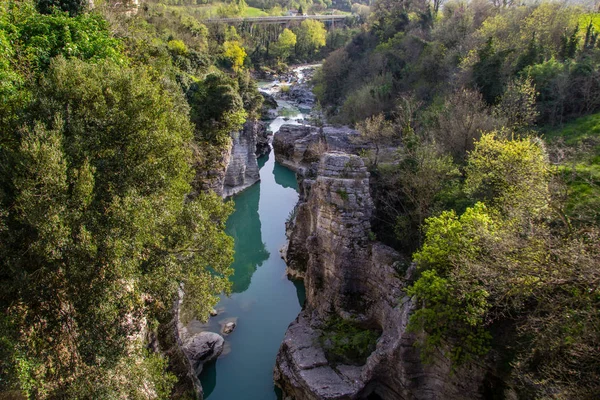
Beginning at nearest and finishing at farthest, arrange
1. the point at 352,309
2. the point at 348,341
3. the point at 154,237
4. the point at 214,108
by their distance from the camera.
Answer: the point at 154,237, the point at 348,341, the point at 352,309, the point at 214,108

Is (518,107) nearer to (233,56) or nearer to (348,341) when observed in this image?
(348,341)

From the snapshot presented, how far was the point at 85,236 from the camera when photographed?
7.99m

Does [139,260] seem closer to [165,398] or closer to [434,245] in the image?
[165,398]

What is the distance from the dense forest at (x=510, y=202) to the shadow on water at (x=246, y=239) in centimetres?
1039

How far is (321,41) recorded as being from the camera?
89875 mm

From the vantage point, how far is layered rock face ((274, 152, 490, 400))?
1220cm

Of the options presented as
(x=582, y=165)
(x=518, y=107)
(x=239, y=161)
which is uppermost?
(x=518, y=107)

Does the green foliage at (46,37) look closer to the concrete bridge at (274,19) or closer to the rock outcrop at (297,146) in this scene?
the rock outcrop at (297,146)

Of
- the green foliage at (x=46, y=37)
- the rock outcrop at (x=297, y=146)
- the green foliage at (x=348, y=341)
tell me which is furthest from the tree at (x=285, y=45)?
the green foliage at (x=348, y=341)

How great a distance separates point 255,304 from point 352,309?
23.1 feet

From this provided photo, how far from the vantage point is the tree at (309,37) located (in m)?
89.2

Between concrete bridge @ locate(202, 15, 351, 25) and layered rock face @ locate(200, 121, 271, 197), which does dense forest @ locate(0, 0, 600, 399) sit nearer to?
layered rock face @ locate(200, 121, 271, 197)

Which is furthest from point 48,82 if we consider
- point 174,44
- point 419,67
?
point 419,67


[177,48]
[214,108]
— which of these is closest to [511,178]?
[214,108]
